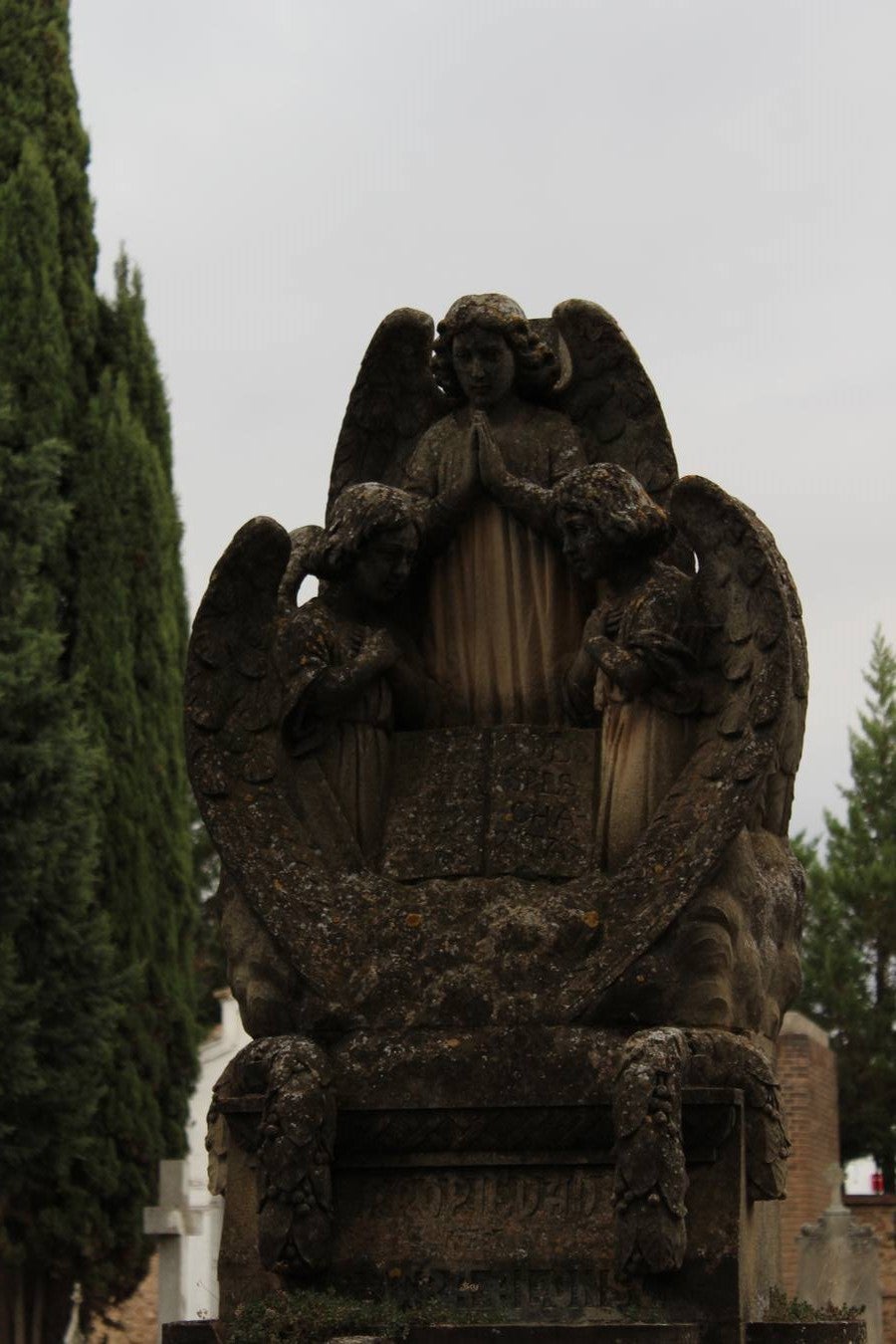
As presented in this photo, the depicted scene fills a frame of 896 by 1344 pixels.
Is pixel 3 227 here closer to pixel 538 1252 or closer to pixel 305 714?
pixel 305 714

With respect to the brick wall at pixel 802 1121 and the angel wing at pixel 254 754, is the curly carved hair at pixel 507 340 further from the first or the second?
the brick wall at pixel 802 1121

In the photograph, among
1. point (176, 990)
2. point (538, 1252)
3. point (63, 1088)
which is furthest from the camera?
point (176, 990)

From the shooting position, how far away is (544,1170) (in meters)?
8.76

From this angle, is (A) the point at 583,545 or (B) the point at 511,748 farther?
(B) the point at 511,748

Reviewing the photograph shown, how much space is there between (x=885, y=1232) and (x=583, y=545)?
17.5m

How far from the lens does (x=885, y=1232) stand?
1015 inches

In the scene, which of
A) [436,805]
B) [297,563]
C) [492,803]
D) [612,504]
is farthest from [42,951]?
[612,504]

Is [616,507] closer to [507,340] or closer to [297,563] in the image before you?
[507,340]

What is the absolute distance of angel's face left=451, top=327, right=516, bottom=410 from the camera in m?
9.94

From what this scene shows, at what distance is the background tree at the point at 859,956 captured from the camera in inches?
1310

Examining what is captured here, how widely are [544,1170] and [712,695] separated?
170cm

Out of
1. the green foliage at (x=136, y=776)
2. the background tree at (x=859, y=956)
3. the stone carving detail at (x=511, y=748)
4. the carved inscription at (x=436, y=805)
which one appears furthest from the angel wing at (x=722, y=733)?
the background tree at (x=859, y=956)

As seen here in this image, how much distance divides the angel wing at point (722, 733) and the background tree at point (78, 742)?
12128 millimetres

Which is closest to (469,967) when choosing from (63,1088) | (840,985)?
(63,1088)
